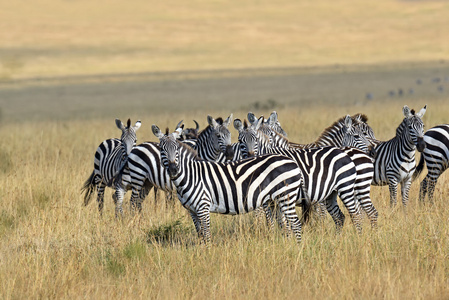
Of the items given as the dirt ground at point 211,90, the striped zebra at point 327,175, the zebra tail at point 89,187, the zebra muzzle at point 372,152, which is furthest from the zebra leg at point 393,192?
the dirt ground at point 211,90

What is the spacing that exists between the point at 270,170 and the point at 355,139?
10.1ft

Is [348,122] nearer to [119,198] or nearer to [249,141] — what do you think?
[249,141]

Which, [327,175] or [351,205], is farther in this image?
[351,205]

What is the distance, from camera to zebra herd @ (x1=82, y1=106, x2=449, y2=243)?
7590 mm

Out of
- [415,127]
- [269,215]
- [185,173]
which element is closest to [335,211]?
[269,215]

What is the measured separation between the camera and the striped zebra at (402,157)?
9.59m

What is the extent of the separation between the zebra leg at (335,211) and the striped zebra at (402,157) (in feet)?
4.04

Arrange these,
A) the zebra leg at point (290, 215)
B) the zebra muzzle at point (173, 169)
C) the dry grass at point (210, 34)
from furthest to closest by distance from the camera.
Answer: the dry grass at point (210, 34) < the zebra leg at point (290, 215) < the zebra muzzle at point (173, 169)

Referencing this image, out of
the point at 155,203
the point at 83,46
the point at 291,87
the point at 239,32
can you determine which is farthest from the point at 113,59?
the point at 155,203

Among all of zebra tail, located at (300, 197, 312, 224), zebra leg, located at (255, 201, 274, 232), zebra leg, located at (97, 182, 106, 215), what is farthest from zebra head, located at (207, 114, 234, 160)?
zebra leg, located at (97, 182, 106, 215)

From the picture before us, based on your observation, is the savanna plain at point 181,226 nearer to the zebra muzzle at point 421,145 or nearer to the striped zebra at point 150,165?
the striped zebra at point 150,165

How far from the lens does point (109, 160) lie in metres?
10.5

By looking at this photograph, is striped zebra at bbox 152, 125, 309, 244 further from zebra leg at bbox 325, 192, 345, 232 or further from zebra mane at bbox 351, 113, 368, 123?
zebra mane at bbox 351, 113, 368, 123

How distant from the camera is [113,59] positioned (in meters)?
93.6
